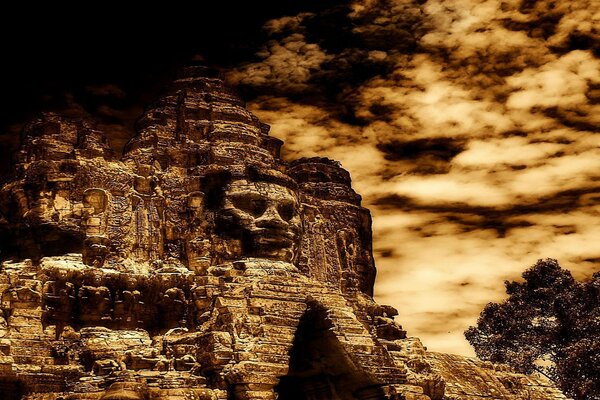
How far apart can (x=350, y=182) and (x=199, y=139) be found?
9380 mm

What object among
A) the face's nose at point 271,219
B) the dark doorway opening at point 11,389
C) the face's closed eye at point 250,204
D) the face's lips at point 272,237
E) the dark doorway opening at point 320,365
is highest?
the face's closed eye at point 250,204

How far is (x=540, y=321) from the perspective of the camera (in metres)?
55.0

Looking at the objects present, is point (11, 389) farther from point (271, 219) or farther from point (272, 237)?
point (271, 219)

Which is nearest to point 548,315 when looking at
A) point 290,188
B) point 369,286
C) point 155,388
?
point 369,286

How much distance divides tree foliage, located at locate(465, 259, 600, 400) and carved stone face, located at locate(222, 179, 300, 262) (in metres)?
24.2

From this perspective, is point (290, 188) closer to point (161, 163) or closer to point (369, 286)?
point (161, 163)

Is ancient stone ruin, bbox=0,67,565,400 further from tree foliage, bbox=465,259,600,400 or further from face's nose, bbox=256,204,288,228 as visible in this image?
tree foliage, bbox=465,259,600,400

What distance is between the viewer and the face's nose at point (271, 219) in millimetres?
29406

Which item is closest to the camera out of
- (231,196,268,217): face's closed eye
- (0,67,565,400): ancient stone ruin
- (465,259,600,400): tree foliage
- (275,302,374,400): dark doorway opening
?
(0,67,565,400): ancient stone ruin

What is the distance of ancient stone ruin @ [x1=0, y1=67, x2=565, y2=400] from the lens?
23.4 metres

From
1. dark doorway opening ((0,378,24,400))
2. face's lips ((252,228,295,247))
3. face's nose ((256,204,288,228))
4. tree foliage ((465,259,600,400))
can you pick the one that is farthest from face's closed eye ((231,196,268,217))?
tree foliage ((465,259,600,400))

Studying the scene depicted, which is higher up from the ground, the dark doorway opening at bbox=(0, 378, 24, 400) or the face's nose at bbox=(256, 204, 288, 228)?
the face's nose at bbox=(256, 204, 288, 228)

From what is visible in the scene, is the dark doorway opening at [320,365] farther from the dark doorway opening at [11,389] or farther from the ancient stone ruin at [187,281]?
the dark doorway opening at [11,389]

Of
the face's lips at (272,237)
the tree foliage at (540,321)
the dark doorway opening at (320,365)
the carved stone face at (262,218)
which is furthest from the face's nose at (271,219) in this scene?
the tree foliage at (540,321)
